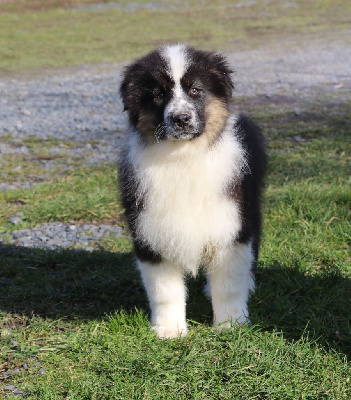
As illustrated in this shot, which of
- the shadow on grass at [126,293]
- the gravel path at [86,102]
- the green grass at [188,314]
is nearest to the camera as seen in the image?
the green grass at [188,314]

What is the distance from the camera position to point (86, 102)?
35.3 ft

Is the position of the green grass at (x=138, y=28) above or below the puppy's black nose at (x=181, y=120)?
above

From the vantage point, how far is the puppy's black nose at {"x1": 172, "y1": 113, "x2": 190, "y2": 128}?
351 cm

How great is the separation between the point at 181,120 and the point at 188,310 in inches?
→ 54.5

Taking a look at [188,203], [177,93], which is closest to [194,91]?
[177,93]

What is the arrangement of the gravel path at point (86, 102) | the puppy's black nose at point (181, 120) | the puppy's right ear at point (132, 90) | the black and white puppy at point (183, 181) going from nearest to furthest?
the puppy's black nose at point (181, 120)
the black and white puppy at point (183, 181)
the puppy's right ear at point (132, 90)
the gravel path at point (86, 102)

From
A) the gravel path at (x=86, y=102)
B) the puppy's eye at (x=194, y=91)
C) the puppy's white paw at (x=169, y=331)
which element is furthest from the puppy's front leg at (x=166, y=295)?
the gravel path at (x=86, y=102)

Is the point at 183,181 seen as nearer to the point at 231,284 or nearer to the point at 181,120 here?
the point at 181,120

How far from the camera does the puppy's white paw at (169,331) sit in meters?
3.82

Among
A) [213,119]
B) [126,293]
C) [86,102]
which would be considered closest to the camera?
[213,119]

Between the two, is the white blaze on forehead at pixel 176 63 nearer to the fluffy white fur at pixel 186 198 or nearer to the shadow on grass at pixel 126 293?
the fluffy white fur at pixel 186 198

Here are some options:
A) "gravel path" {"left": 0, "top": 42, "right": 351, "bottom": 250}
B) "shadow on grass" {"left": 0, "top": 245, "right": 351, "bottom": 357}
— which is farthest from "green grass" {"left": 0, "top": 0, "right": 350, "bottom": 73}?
"shadow on grass" {"left": 0, "top": 245, "right": 351, "bottom": 357}

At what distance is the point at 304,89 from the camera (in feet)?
36.0

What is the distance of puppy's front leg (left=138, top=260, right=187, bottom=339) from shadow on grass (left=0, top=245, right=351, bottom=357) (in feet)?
0.90
